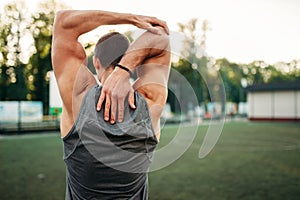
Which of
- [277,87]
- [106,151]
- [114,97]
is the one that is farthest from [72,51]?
[277,87]

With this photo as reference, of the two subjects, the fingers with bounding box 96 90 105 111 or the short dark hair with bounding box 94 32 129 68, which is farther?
the short dark hair with bounding box 94 32 129 68

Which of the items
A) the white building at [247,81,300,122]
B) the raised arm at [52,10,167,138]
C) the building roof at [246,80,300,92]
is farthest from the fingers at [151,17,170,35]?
the building roof at [246,80,300,92]

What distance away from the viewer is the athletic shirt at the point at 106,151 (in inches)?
39.6

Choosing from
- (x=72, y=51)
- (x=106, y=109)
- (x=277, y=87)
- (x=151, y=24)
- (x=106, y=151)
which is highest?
(x=277, y=87)

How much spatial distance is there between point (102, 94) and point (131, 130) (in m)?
0.14

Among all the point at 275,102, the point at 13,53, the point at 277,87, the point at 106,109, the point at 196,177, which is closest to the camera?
the point at 106,109

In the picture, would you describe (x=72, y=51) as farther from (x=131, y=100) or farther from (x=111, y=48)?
(x=131, y=100)

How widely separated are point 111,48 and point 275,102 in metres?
27.3

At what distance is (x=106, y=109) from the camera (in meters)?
0.97

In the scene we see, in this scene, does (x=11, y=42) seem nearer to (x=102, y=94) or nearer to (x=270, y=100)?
(x=102, y=94)

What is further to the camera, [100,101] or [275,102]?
[275,102]

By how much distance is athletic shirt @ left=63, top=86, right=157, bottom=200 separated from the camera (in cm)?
101

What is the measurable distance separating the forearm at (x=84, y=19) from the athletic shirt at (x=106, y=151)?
19 centimetres

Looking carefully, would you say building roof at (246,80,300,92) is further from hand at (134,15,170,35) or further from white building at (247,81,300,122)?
hand at (134,15,170,35)
